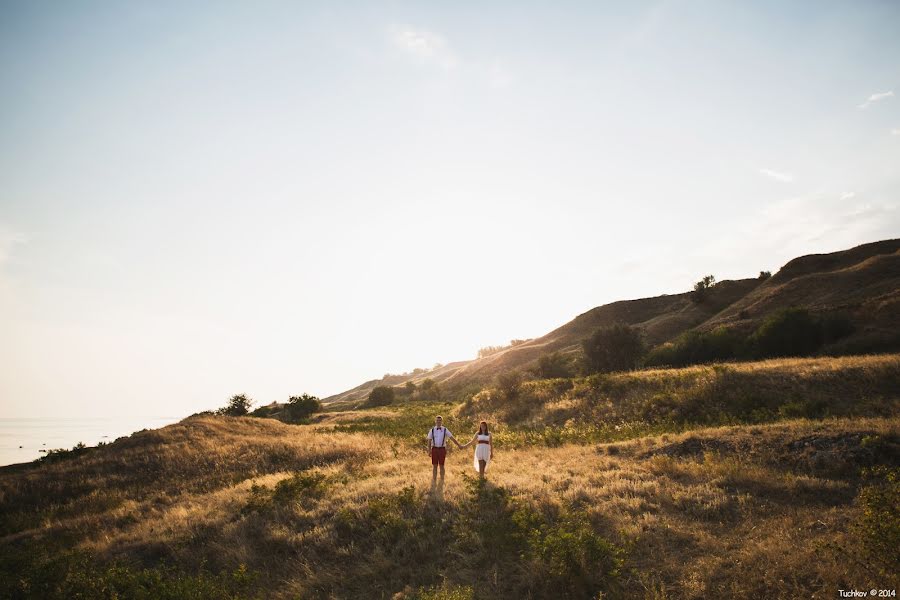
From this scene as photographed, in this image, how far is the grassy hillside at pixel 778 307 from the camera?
35031 mm

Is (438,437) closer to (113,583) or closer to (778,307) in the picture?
(113,583)

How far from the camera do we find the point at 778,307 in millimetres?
52125

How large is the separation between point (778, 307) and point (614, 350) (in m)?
23.2

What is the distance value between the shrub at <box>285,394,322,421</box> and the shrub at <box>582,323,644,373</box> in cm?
3678

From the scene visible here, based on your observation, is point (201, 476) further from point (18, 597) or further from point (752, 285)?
point (752, 285)

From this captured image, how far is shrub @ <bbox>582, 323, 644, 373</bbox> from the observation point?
1772 inches

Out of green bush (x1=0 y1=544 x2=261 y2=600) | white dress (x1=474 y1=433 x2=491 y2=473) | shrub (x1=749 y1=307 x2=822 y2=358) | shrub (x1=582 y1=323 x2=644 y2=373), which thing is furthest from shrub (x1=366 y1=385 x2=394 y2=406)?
green bush (x1=0 y1=544 x2=261 y2=600)

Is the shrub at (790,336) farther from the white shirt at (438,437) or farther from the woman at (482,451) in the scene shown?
the white shirt at (438,437)

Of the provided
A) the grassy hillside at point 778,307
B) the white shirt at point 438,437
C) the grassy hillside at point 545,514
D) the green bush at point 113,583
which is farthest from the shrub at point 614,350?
the green bush at point 113,583

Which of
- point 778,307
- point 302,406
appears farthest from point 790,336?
point 302,406

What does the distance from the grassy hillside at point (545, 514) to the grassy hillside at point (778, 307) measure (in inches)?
668

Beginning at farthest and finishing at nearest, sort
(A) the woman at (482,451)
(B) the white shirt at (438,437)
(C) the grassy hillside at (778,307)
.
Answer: (C) the grassy hillside at (778,307) < (B) the white shirt at (438,437) < (A) the woman at (482,451)

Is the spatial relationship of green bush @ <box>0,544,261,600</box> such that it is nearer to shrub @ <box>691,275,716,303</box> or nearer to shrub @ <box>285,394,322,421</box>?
shrub @ <box>285,394,322,421</box>

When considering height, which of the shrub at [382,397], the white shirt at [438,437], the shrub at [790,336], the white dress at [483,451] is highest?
the shrub at [790,336]
